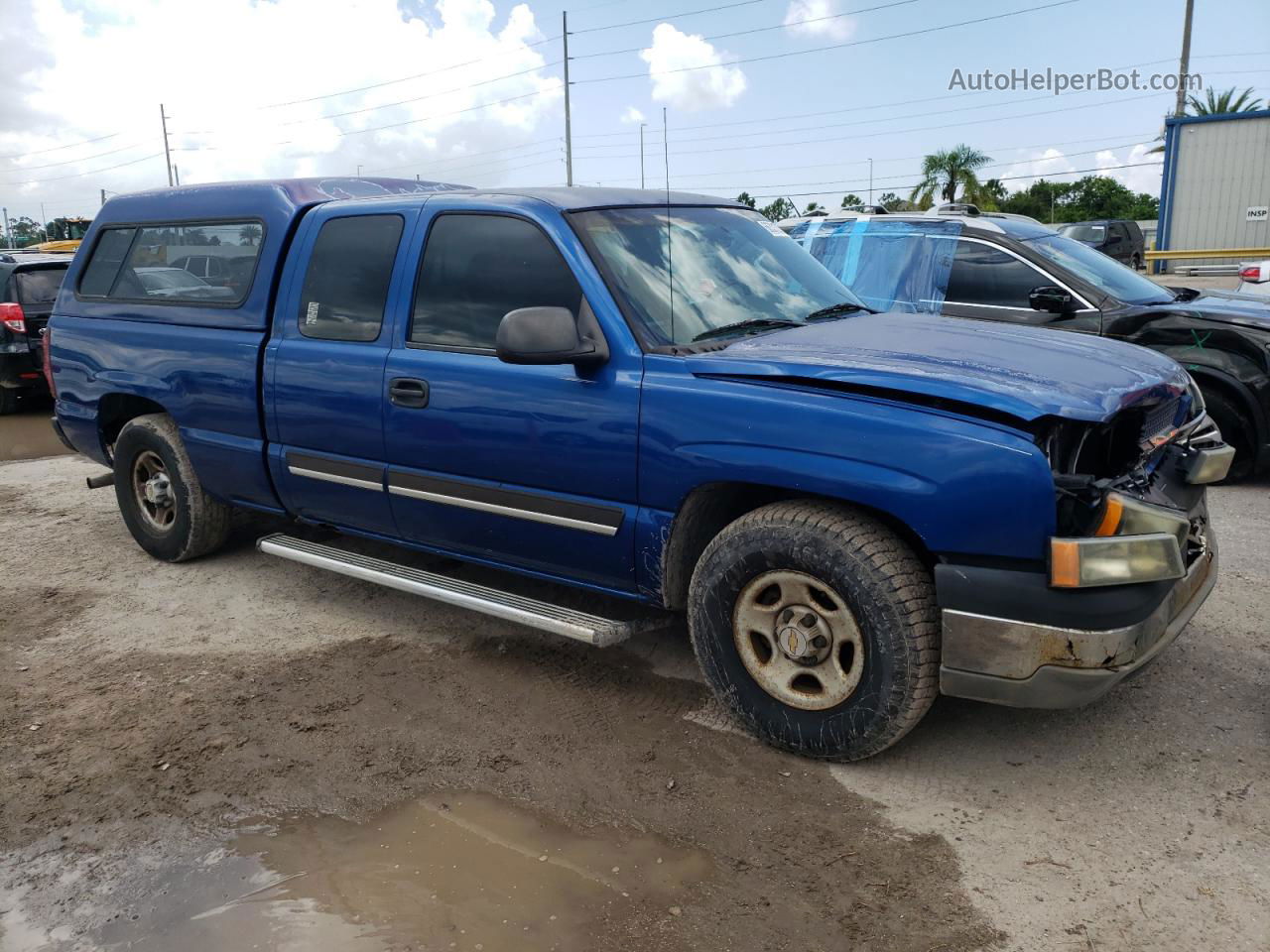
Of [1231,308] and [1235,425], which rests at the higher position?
[1231,308]

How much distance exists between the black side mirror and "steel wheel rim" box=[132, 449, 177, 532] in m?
5.21

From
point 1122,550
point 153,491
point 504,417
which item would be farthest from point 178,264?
point 1122,550

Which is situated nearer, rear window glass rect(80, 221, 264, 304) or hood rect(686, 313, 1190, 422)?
hood rect(686, 313, 1190, 422)

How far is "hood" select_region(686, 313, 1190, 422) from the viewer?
298 cm

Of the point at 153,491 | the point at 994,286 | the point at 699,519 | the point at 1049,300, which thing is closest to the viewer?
the point at 699,519

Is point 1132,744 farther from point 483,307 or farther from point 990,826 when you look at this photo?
point 483,307

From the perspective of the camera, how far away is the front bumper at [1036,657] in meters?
2.93

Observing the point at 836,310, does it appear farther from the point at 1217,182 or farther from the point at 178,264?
the point at 1217,182

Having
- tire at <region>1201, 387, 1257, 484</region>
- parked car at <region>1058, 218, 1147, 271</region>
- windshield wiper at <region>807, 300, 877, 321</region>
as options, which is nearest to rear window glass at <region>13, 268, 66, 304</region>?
windshield wiper at <region>807, 300, 877, 321</region>

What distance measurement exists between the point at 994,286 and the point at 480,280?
4.16 meters

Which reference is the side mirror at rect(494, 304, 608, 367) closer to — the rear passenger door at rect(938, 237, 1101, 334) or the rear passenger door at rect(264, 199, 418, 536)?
the rear passenger door at rect(264, 199, 418, 536)

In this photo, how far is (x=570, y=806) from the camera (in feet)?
10.5

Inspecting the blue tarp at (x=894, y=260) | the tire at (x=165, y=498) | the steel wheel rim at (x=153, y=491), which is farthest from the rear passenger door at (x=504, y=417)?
the blue tarp at (x=894, y=260)

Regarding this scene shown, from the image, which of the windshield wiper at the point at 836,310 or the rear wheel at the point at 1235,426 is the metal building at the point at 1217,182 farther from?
the windshield wiper at the point at 836,310
